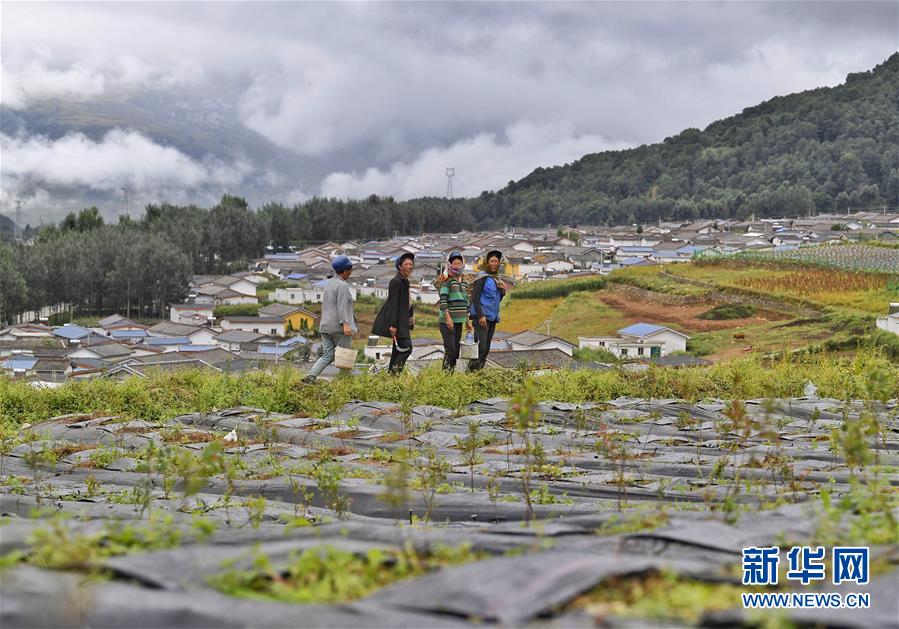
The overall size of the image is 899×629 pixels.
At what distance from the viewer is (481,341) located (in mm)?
7637

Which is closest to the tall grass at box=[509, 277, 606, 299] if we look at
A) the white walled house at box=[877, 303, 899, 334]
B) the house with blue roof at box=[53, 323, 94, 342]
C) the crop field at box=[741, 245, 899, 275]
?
the crop field at box=[741, 245, 899, 275]

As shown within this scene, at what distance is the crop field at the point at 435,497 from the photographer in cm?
214

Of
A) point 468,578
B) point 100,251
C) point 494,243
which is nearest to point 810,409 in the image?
point 468,578

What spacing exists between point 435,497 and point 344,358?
3335 mm

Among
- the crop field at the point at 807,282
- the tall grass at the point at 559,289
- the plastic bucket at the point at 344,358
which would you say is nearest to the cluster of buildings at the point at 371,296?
the tall grass at the point at 559,289

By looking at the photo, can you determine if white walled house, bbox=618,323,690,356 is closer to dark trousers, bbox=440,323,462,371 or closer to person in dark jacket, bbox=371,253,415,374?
dark trousers, bbox=440,323,462,371

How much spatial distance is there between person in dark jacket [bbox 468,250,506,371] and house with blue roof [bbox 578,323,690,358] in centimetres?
1871

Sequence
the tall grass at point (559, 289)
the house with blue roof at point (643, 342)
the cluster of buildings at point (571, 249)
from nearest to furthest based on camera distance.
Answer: the house with blue roof at point (643, 342), the tall grass at point (559, 289), the cluster of buildings at point (571, 249)

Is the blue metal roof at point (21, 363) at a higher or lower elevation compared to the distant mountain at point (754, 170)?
lower

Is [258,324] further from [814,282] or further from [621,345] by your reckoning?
[814,282]

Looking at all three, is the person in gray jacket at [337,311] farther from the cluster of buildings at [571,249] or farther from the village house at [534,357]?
the cluster of buildings at [571,249]

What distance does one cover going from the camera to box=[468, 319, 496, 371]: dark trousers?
25.1 ft

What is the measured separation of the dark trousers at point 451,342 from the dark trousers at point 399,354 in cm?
31

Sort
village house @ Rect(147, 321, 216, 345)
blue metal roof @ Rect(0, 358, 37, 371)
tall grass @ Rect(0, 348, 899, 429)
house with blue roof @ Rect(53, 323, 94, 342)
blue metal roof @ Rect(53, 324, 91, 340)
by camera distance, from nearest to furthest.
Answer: tall grass @ Rect(0, 348, 899, 429) → blue metal roof @ Rect(0, 358, 37, 371) → house with blue roof @ Rect(53, 323, 94, 342) → blue metal roof @ Rect(53, 324, 91, 340) → village house @ Rect(147, 321, 216, 345)
